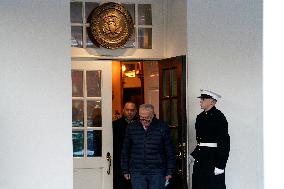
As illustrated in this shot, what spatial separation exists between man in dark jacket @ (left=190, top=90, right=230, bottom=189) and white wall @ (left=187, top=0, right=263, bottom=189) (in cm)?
50

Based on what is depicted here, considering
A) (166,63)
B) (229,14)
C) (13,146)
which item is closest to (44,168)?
(13,146)

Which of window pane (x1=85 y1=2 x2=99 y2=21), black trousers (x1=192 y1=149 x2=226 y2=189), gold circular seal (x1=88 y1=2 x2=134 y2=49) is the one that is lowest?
black trousers (x1=192 y1=149 x2=226 y2=189)

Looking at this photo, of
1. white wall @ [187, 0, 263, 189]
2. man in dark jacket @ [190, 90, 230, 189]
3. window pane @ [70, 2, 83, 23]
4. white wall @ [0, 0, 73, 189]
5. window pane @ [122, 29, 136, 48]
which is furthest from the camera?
window pane @ [122, 29, 136, 48]

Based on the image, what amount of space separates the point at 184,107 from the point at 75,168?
1657 mm

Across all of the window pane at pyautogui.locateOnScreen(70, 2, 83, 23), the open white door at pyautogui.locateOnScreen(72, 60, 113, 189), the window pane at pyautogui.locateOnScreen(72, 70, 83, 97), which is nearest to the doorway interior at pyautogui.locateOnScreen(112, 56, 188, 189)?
the open white door at pyautogui.locateOnScreen(72, 60, 113, 189)

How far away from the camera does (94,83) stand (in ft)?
24.7

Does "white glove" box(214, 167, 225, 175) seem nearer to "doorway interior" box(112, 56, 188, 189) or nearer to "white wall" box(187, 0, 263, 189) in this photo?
"doorway interior" box(112, 56, 188, 189)

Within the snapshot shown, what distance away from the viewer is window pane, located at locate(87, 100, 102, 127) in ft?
24.6

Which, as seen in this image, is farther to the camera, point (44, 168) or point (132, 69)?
point (132, 69)

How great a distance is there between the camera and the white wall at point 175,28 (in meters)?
7.14

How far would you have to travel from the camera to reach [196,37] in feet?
23.1

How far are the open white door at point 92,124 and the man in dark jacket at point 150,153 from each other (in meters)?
0.88

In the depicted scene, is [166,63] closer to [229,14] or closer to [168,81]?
[168,81]

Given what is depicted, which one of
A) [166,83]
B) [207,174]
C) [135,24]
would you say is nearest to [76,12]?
[135,24]
